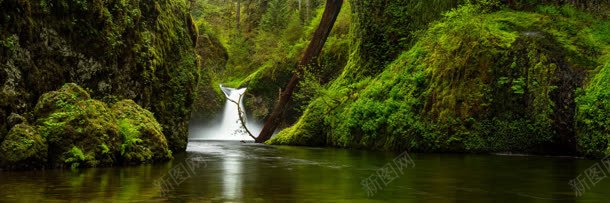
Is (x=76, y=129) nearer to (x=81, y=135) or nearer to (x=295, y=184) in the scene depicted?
(x=81, y=135)

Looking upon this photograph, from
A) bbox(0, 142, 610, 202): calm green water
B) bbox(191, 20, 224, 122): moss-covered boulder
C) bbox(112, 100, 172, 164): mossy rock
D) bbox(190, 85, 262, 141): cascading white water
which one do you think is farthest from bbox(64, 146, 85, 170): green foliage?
bbox(190, 85, 262, 141): cascading white water

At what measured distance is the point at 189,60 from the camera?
2062cm

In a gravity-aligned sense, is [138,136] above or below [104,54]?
below

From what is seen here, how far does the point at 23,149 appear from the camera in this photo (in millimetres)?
11219

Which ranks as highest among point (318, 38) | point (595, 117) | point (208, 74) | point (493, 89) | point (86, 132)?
point (318, 38)

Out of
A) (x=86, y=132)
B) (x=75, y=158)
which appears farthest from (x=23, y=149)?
(x=86, y=132)

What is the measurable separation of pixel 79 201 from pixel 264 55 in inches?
1570

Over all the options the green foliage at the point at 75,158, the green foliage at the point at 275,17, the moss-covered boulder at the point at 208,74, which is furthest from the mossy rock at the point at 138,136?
the green foliage at the point at 275,17

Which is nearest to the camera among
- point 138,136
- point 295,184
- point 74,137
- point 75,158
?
point 295,184

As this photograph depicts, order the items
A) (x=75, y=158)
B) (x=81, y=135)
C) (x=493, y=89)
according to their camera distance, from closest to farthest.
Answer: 1. (x=75, y=158)
2. (x=81, y=135)
3. (x=493, y=89)

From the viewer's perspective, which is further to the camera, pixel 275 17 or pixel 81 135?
pixel 275 17

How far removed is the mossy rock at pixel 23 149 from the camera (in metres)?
11.1

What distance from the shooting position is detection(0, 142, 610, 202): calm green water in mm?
7719

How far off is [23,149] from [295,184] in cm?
541
